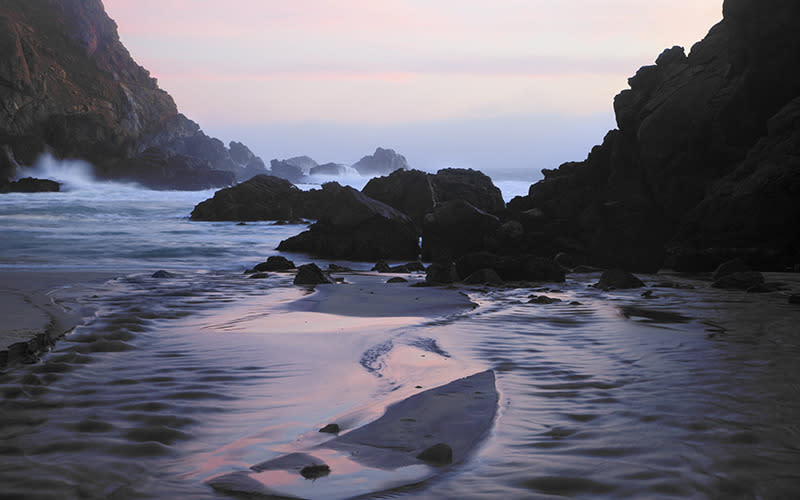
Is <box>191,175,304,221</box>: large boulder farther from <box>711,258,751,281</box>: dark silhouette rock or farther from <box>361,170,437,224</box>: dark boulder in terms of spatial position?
<box>711,258,751,281</box>: dark silhouette rock

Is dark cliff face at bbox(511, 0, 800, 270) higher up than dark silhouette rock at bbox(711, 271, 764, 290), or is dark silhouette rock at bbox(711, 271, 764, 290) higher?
dark cliff face at bbox(511, 0, 800, 270)

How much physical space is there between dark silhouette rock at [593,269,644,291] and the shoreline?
6.88m

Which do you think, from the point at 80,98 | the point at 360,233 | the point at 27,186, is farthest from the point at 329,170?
the point at 360,233

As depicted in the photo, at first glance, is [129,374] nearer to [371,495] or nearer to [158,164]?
[371,495]

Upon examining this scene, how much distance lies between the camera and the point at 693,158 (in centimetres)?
1270

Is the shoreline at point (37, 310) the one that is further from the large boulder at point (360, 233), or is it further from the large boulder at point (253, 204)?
the large boulder at point (253, 204)

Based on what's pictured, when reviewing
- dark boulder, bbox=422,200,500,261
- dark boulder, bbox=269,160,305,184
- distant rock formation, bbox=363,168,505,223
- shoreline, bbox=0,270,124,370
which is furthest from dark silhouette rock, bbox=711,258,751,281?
dark boulder, bbox=269,160,305,184

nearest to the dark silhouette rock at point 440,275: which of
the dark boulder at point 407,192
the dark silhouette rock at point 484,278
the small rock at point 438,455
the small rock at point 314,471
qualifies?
the dark silhouette rock at point 484,278

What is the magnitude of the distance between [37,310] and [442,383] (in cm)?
489

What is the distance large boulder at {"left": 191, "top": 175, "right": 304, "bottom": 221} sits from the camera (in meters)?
31.3

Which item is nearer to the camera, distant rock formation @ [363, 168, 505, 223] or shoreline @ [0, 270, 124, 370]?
shoreline @ [0, 270, 124, 370]

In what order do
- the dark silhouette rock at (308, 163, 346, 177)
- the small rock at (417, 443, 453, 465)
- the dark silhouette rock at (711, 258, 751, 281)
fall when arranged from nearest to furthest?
the small rock at (417, 443, 453, 465)
the dark silhouette rock at (711, 258, 751, 281)
the dark silhouette rock at (308, 163, 346, 177)

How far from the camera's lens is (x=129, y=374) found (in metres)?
4.02

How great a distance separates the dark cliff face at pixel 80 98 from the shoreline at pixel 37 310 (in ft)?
178
